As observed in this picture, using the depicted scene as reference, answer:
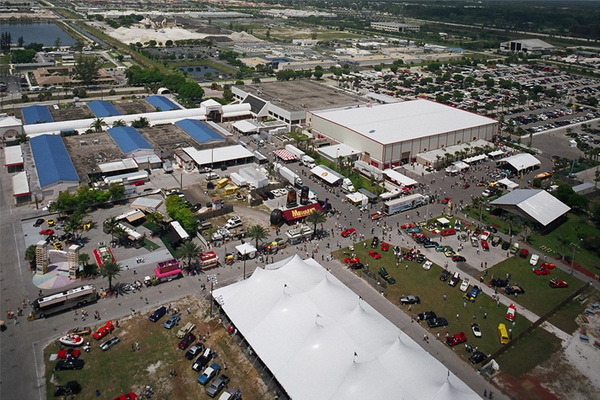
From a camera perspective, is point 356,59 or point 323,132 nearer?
point 323,132

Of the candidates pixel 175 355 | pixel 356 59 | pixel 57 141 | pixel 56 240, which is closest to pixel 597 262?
pixel 175 355

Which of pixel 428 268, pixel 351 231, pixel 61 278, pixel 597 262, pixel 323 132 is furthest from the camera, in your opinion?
pixel 323 132

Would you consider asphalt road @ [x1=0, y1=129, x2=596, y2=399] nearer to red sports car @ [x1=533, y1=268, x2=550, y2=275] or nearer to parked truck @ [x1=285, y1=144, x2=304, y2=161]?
red sports car @ [x1=533, y1=268, x2=550, y2=275]

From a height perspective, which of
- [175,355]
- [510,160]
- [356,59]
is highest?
[356,59]

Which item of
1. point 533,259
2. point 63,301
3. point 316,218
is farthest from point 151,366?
point 533,259

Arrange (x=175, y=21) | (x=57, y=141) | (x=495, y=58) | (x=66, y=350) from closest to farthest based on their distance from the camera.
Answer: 1. (x=66, y=350)
2. (x=57, y=141)
3. (x=495, y=58)
4. (x=175, y=21)

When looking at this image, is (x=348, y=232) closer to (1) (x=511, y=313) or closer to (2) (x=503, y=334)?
(1) (x=511, y=313)

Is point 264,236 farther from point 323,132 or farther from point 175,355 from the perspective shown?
point 323,132
